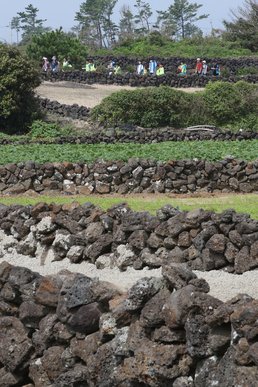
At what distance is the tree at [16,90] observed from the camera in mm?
43894

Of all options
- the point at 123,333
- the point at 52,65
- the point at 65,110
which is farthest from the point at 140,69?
the point at 123,333

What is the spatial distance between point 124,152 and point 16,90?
16708mm

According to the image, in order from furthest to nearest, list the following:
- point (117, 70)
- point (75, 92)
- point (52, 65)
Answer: point (117, 70) → point (52, 65) → point (75, 92)

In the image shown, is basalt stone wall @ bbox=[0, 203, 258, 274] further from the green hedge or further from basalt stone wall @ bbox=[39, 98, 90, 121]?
basalt stone wall @ bbox=[39, 98, 90, 121]

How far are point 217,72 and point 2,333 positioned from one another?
195 feet

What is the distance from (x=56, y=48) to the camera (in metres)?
68.0

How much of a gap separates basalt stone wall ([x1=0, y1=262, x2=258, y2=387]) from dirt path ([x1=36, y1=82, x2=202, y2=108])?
4332 centimetres

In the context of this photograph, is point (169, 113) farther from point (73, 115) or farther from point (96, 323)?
point (96, 323)

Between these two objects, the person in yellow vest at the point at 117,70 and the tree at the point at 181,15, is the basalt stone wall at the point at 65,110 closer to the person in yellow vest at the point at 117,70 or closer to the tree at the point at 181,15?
the person in yellow vest at the point at 117,70

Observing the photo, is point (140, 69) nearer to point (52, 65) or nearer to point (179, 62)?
point (179, 62)

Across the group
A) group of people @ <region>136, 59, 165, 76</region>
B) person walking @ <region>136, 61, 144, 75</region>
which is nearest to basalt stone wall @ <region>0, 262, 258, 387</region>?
group of people @ <region>136, 59, 165, 76</region>

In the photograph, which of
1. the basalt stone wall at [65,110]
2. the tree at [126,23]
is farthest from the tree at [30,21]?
the basalt stone wall at [65,110]

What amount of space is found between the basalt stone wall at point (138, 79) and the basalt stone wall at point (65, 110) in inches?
593

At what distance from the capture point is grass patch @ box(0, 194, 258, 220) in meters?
21.7
